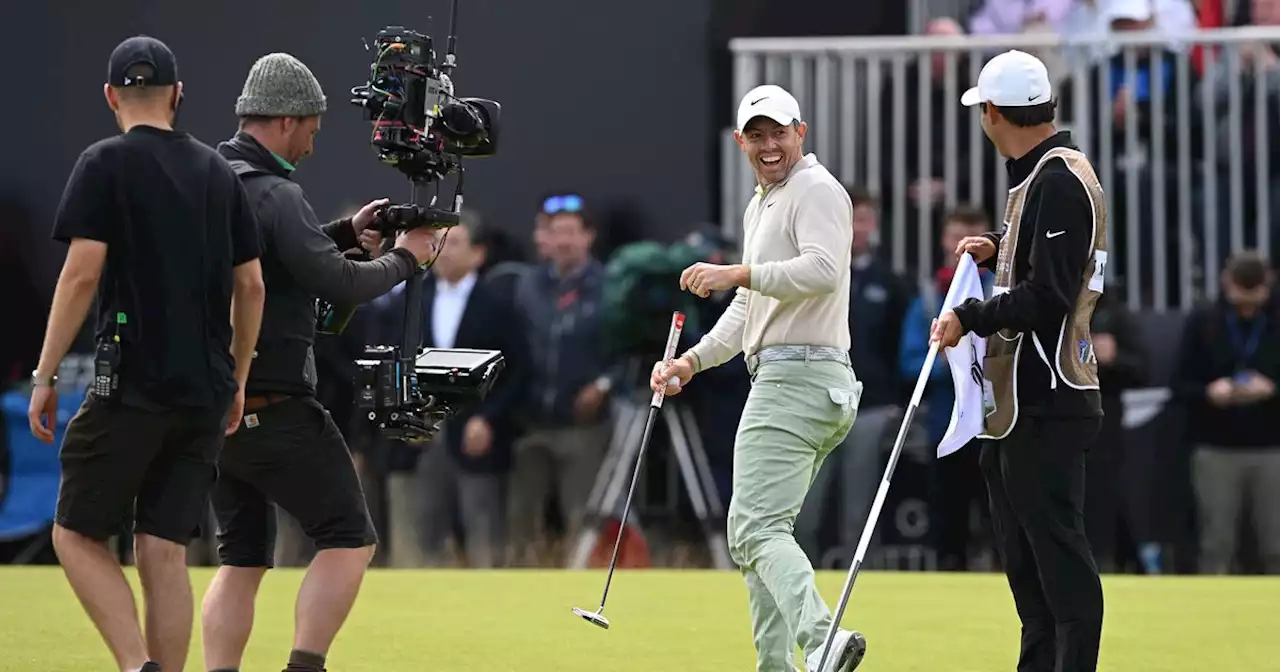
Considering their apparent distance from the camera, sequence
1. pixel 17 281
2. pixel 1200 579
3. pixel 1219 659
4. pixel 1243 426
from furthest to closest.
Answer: pixel 17 281
pixel 1243 426
pixel 1200 579
pixel 1219 659

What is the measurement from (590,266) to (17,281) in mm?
4339

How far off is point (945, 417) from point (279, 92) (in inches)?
270

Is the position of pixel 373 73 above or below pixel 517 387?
above

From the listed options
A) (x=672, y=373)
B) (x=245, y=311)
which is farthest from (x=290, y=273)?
(x=672, y=373)

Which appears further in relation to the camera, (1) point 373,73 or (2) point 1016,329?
(1) point 373,73

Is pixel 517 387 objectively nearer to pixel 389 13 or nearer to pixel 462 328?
pixel 462 328

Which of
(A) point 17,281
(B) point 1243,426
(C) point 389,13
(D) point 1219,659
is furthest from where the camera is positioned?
(A) point 17,281

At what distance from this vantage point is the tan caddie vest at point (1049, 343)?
598cm

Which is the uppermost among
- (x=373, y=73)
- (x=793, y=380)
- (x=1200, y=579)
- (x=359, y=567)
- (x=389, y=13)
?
(x=389, y=13)

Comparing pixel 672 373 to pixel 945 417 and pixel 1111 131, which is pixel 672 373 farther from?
pixel 1111 131

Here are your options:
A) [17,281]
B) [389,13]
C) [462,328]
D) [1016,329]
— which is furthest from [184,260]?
[17,281]

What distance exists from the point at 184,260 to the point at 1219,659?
4.52 m

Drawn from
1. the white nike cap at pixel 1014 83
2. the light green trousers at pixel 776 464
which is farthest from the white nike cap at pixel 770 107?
the light green trousers at pixel 776 464

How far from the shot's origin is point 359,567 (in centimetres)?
632
